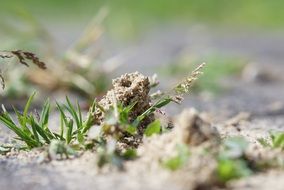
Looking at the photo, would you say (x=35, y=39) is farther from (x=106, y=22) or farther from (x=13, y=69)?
(x=106, y=22)

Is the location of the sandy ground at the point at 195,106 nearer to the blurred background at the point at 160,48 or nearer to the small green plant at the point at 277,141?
the blurred background at the point at 160,48

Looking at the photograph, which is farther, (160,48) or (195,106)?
(160,48)

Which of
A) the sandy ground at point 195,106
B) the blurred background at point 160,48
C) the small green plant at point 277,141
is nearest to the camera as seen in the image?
the sandy ground at point 195,106

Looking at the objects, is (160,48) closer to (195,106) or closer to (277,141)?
(195,106)

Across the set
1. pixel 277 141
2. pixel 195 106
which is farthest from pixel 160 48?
pixel 277 141

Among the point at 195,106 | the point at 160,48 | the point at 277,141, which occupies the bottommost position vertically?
the point at 277,141

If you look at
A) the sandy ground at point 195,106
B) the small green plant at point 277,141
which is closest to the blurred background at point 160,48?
the sandy ground at point 195,106
